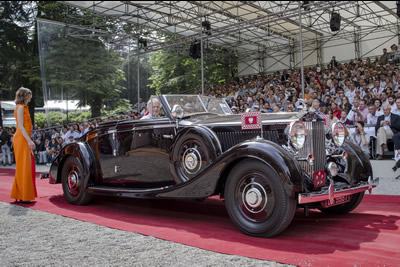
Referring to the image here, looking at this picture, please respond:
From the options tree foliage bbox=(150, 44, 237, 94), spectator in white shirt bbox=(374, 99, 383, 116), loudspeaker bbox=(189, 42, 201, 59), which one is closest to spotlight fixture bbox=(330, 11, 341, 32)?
spectator in white shirt bbox=(374, 99, 383, 116)

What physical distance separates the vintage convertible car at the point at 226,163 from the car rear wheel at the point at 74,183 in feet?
0.05

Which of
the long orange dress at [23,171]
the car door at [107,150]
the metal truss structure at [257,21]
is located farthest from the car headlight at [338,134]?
the metal truss structure at [257,21]

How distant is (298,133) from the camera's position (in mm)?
3586

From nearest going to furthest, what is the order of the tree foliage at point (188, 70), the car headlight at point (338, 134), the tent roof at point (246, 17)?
the car headlight at point (338, 134) < the tent roof at point (246, 17) < the tree foliage at point (188, 70)

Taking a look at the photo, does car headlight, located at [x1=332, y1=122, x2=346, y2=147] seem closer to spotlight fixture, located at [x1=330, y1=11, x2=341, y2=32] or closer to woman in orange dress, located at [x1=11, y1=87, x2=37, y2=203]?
woman in orange dress, located at [x1=11, y1=87, x2=37, y2=203]

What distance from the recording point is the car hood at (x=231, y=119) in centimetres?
394

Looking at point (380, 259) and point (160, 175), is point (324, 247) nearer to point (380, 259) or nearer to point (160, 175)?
point (380, 259)

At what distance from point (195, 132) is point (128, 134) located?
4.04ft

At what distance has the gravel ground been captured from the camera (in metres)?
2.88

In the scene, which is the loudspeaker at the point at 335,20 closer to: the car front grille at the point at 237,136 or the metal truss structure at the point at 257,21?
the metal truss structure at the point at 257,21

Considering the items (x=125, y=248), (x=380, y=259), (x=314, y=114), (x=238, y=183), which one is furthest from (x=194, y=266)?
(x=314, y=114)

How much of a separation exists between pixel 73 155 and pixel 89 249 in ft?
8.60

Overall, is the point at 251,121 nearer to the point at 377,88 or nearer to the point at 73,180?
the point at 73,180

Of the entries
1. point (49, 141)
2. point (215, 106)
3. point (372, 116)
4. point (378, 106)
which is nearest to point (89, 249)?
point (215, 106)
